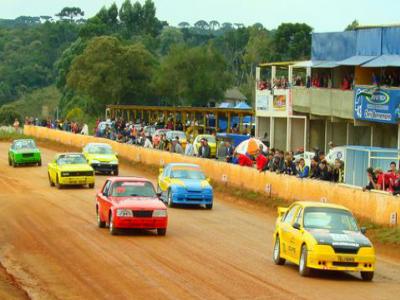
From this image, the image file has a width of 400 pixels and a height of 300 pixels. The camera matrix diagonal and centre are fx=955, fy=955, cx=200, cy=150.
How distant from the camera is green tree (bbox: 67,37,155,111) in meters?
92.8

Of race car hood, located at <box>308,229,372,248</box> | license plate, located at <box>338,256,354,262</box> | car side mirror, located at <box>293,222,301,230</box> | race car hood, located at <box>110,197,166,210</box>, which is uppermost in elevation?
car side mirror, located at <box>293,222,301,230</box>

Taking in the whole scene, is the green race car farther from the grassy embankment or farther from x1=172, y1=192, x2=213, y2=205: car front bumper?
x1=172, y1=192, x2=213, y2=205: car front bumper

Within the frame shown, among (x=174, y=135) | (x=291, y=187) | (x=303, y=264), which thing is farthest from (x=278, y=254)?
(x=174, y=135)

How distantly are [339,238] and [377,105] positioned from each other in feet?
77.3

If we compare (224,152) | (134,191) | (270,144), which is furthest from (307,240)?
(270,144)

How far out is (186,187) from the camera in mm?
33156

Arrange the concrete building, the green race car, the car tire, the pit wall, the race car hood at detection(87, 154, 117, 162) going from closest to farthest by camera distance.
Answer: the car tire → the pit wall → the concrete building → the race car hood at detection(87, 154, 117, 162) → the green race car

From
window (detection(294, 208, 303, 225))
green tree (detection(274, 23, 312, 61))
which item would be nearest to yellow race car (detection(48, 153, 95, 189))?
window (detection(294, 208, 303, 225))

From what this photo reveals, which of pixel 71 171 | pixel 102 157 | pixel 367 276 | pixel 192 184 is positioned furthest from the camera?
pixel 102 157

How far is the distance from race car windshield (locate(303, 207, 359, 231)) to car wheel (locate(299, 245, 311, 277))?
69 centimetres

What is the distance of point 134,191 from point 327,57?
92.5ft

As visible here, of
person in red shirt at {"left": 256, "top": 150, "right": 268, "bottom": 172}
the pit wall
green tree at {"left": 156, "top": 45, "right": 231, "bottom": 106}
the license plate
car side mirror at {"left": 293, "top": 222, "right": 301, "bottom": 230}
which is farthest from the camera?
green tree at {"left": 156, "top": 45, "right": 231, "bottom": 106}

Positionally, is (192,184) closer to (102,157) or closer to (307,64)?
(102,157)

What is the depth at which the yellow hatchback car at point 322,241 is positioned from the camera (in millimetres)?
18406
